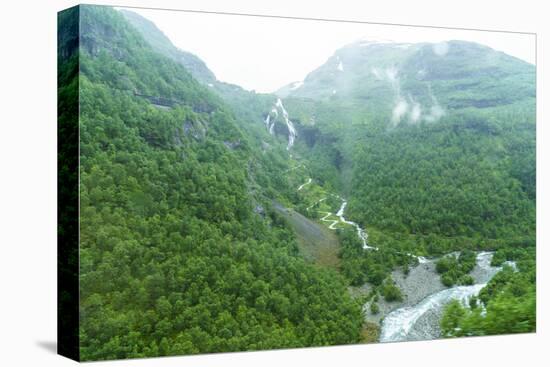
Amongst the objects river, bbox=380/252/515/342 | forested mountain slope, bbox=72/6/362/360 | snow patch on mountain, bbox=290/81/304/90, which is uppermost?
snow patch on mountain, bbox=290/81/304/90

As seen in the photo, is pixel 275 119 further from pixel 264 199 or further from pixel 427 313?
pixel 427 313

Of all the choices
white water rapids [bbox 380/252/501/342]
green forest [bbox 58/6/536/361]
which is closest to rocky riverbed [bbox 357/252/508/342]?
white water rapids [bbox 380/252/501/342]

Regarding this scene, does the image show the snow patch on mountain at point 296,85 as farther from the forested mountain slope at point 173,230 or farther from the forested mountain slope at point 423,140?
the forested mountain slope at point 173,230

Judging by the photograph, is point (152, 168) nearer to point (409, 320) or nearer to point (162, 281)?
point (162, 281)

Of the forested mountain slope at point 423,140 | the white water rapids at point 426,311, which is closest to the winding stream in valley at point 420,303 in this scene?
the white water rapids at point 426,311

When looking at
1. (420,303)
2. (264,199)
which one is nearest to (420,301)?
(420,303)

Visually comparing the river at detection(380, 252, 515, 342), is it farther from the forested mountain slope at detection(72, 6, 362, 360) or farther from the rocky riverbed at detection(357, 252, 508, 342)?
the forested mountain slope at detection(72, 6, 362, 360)
